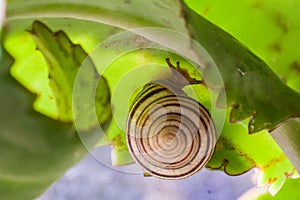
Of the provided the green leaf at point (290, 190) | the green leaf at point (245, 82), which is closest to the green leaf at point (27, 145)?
the green leaf at point (245, 82)

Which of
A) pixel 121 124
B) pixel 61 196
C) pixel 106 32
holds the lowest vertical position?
pixel 61 196

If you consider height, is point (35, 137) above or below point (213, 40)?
below

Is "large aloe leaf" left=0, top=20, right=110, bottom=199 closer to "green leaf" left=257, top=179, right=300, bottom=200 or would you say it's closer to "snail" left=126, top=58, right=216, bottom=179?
"snail" left=126, top=58, right=216, bottom=179

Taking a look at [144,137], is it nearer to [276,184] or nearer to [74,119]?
[74,119]

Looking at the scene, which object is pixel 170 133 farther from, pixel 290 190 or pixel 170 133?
pixel 290 190

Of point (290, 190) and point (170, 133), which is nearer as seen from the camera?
point (170, 133)

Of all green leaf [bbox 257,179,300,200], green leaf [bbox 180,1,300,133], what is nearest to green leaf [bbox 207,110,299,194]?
green leaf [bbox 257,179,300,200]

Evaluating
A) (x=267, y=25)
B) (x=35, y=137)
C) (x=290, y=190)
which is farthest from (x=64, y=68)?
(x=290, y=190)

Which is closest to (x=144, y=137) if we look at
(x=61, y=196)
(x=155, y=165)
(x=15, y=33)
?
(x=155, y=165)

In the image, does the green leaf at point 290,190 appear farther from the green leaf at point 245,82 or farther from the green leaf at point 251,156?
the green leaf at point 245,82
